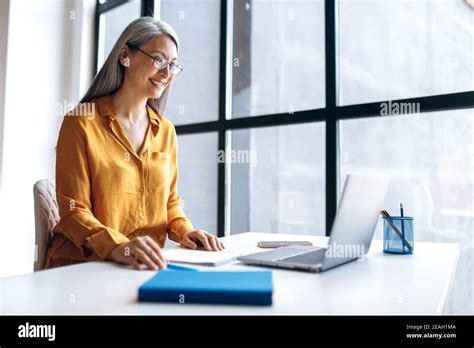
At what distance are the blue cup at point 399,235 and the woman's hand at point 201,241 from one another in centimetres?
54

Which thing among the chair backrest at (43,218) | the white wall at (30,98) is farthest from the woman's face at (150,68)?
the white wall at (30,98)

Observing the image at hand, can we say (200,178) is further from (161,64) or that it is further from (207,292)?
(207,292)

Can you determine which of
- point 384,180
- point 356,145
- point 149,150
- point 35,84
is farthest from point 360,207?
point 35,84

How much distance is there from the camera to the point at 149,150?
4.73 feet

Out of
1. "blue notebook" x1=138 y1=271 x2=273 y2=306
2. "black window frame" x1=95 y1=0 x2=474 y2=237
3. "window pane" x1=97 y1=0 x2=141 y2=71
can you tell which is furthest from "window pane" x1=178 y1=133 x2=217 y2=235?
"blue notebook" x1=138 y1=271 x2=273 y2=306

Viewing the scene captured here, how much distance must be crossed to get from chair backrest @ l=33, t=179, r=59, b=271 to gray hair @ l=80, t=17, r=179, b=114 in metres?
0.38

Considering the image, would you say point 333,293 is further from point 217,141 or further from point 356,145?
point 217,141

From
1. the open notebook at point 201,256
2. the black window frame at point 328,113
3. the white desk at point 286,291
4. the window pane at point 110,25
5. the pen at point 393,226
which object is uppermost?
the window pane at point 110,25

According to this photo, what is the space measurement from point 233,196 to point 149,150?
1.32 m

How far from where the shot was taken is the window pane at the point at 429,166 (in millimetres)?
1779

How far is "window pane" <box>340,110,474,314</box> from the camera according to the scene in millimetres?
1779

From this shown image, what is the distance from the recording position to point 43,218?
4.56ft

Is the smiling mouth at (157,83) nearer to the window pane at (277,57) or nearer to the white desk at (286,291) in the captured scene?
the white desk at (286,291)

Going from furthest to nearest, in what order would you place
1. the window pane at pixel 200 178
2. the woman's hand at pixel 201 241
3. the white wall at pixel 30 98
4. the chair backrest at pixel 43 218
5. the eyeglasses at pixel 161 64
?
the white wall at pixel 30 98 < the window pane at pixel 200 178 < the eyeglasses at pixel 161 64 < the chair backrest at pixel 43 218 < the woman's hand at pixel 201 241
